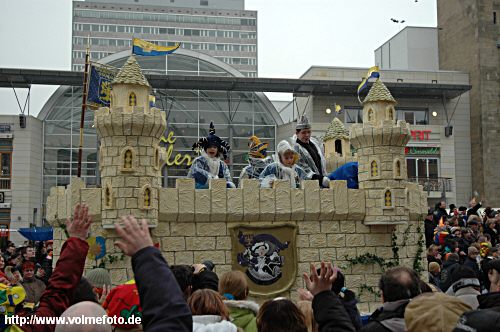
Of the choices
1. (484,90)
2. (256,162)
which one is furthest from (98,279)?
(484,90)

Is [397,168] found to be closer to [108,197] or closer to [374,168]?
[374,168]

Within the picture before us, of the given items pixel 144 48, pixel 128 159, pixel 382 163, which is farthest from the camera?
pixel 144 48

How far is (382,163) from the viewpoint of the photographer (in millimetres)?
13273

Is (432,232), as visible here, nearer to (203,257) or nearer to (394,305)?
(203,257)

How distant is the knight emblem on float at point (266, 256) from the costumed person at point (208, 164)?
5.50ft

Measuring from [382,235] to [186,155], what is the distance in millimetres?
21741

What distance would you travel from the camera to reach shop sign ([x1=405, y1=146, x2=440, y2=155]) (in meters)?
35.7

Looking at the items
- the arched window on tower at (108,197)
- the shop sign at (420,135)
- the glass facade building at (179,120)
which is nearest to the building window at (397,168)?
the arched window on tower at (108,197)

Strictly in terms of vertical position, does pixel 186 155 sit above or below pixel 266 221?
above

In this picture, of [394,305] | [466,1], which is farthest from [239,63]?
[394,305]

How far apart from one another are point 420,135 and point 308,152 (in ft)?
74.1

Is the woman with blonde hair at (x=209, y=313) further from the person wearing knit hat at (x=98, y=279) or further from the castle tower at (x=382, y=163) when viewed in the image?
the castle tower at (x=382, y=163)

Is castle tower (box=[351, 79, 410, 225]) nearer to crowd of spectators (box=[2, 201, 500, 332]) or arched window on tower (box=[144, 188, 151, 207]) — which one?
arched window on tower (box=[144, 188, 151, 207])

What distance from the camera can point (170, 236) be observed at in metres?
12.2
